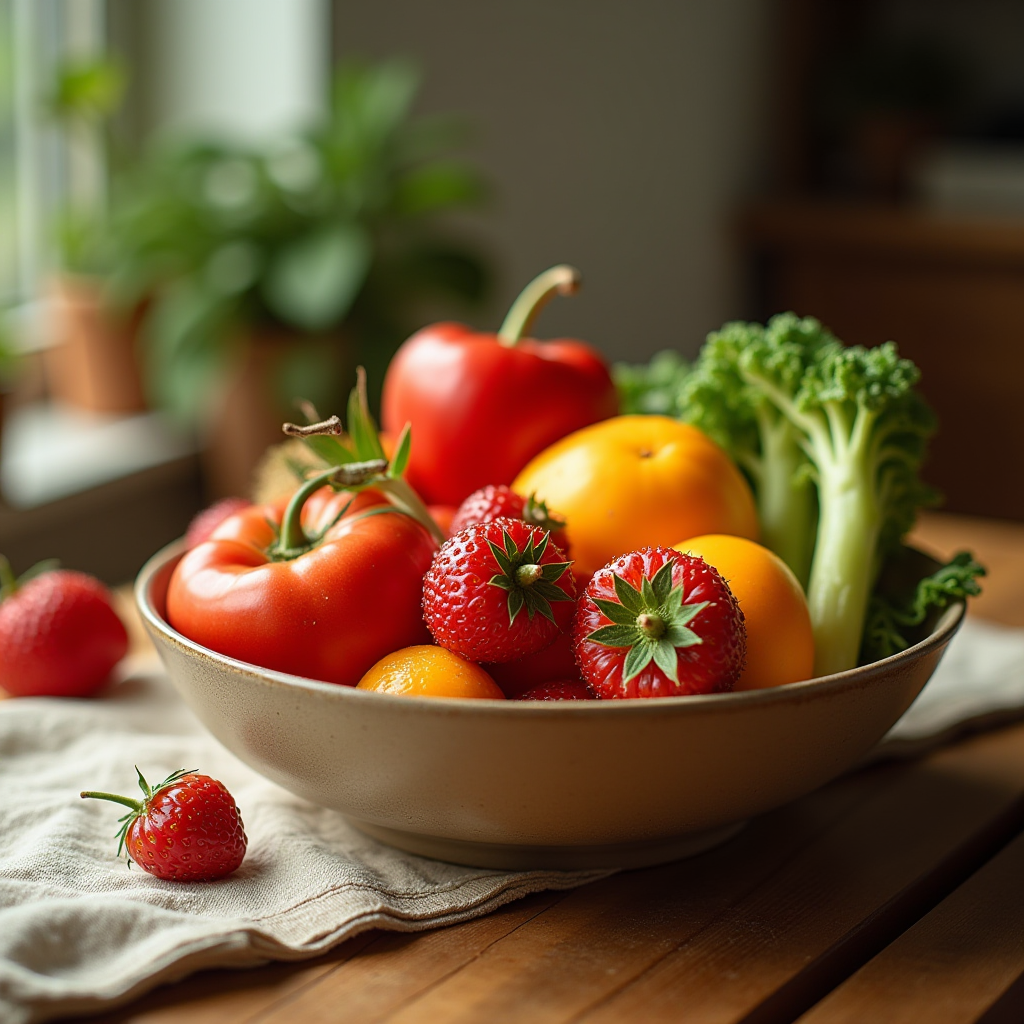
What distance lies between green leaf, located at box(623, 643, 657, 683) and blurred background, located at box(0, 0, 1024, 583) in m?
1.51

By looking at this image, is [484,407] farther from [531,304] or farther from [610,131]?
[610,131]

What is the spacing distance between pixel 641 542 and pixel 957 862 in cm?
27

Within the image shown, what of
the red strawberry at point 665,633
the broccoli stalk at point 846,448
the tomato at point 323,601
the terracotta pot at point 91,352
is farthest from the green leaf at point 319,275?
the red strawberry at point 665,633

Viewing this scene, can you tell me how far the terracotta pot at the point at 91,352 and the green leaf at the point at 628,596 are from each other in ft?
6.23

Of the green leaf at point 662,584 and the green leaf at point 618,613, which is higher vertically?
the green leaf at point 662,584

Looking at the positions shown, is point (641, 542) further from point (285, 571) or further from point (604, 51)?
point (604, 51)

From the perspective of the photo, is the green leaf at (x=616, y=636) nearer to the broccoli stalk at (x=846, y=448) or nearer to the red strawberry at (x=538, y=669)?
the red strawberry at (x=538, y=669)

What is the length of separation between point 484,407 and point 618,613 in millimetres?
302

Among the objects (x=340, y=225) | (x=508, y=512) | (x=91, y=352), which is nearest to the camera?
(x=508, y=512)

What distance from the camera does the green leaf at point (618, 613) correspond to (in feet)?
2.06

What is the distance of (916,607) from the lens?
0.83m

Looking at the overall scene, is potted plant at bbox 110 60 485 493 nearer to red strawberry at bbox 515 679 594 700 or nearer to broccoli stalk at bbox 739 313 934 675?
broccoli stalk at bbox 739 313 934 675

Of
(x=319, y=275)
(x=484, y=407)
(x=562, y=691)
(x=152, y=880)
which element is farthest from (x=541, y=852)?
(x=319, y=275)

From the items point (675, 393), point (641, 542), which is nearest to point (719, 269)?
point (675, 393)
